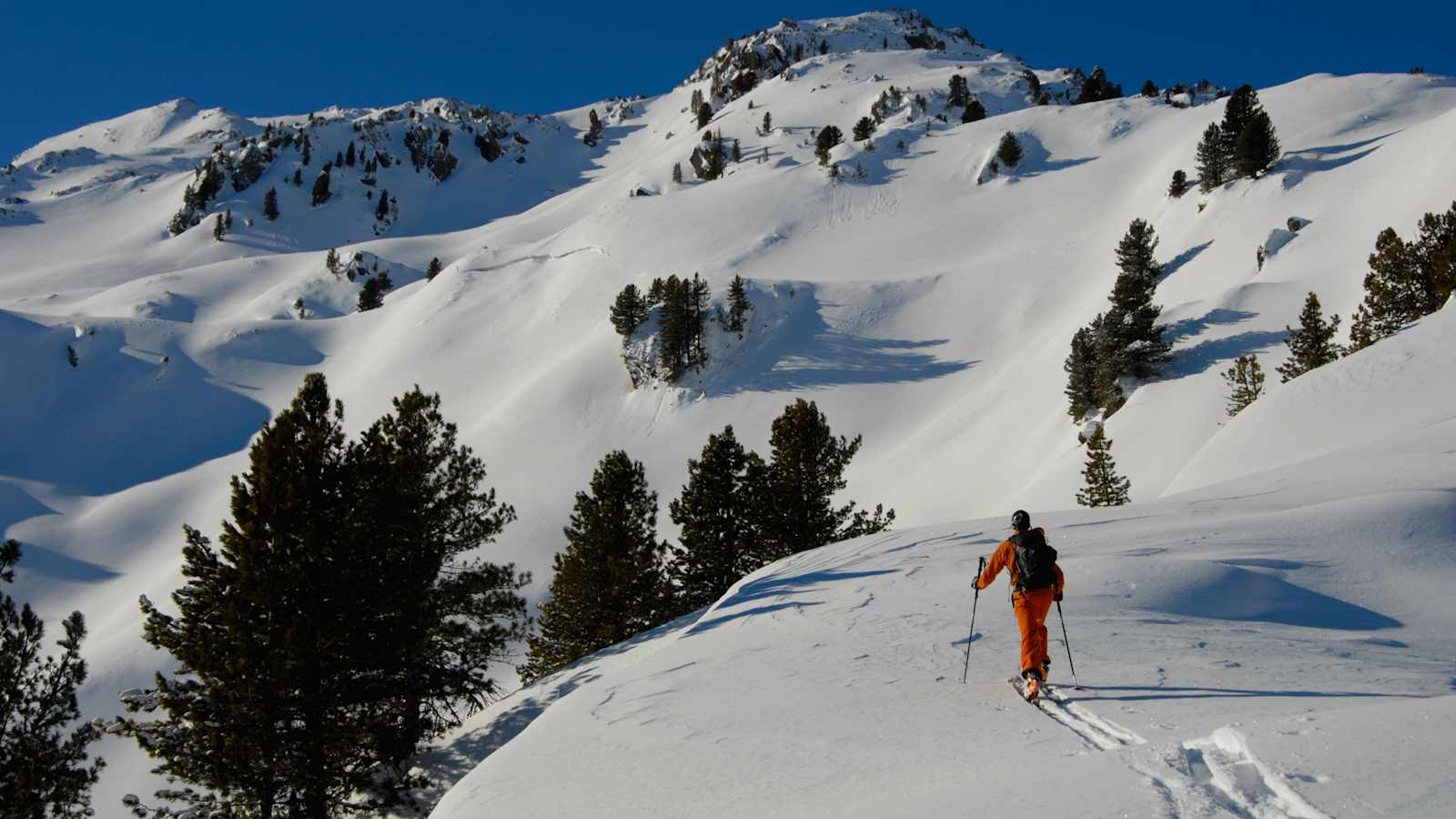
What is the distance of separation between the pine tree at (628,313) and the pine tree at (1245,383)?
134 ft

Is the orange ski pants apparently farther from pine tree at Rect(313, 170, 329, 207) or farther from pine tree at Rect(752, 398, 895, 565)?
pine tree at Rect(313, 170, 329, 207)

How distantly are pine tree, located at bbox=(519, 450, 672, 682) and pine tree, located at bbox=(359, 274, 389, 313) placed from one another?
2983 inches

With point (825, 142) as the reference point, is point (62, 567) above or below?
below

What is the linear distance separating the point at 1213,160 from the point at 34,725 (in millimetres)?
68860

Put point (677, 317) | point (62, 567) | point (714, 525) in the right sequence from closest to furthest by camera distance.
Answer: point (714, 525), point (62, 567), point (677, 317)

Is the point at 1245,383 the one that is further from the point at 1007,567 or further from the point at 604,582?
the point at 1007,567

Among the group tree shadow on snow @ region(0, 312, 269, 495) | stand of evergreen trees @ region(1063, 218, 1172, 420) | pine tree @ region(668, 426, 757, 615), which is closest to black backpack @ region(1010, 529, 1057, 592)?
pine tree @ region(668, 426, 757, 615)

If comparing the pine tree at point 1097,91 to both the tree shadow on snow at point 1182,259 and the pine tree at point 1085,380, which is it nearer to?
the tree shadow on snow at point 1182,259

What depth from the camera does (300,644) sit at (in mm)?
13484

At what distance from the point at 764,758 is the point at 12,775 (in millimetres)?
15534

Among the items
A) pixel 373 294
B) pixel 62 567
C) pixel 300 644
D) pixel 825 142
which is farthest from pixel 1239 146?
pixel 373 294

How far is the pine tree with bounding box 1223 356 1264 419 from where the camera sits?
1141 inches

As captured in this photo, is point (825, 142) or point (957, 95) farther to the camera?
point (957, 95)

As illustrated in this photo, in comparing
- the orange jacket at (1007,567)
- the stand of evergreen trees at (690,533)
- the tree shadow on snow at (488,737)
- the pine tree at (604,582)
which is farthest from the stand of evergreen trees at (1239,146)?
the tree shadow on snow at (488,737)
